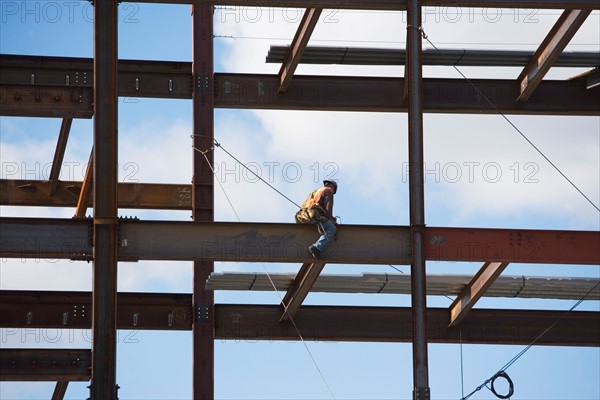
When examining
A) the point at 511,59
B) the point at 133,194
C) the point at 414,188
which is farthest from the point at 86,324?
the point at 511,59

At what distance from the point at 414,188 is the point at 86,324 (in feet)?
24.9

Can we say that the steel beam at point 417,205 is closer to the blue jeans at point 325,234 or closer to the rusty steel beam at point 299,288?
the blue jeans at point 325,234

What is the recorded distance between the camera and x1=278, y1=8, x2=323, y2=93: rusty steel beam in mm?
23562

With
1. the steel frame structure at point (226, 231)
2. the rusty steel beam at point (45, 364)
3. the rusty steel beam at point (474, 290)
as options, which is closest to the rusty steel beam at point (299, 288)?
the steel frame structure at point (226, 231)

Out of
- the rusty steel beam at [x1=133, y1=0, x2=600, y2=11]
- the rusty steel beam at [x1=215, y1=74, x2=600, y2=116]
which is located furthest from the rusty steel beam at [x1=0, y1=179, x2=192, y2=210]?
the rusty steel beam at [x1=133, y1=0, x2=600, y2=11]

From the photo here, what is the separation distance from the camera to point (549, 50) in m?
24.6

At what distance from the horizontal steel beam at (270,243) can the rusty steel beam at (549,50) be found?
4.35 meters

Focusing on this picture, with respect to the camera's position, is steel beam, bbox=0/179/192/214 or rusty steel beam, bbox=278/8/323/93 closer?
rusty steel beam, bbox=278/8/323/93

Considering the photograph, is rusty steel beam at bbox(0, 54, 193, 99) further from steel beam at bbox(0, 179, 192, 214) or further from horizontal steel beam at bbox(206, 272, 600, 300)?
horizontal steel beam at bbox(206, 272, 600, 300)

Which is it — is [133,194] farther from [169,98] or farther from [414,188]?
[414,188]

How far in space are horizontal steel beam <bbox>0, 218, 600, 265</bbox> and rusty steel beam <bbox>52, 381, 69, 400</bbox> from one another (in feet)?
25.1

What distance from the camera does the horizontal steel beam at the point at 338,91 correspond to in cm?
2589

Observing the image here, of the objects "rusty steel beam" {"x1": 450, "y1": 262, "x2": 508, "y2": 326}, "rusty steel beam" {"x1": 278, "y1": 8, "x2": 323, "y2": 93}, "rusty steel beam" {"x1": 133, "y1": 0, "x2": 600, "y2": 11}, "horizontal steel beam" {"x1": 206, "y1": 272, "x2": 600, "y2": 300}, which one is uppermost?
"rusty steel beam" {"x1": 278, "y1": 8, "x2": 323, "y2": 93}

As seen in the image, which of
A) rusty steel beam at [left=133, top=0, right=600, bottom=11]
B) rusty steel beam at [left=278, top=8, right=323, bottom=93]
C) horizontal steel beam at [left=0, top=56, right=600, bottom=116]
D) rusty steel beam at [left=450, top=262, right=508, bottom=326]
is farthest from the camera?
horizontal steel beam at [left=0, top=56, right=600, bottom=116]
